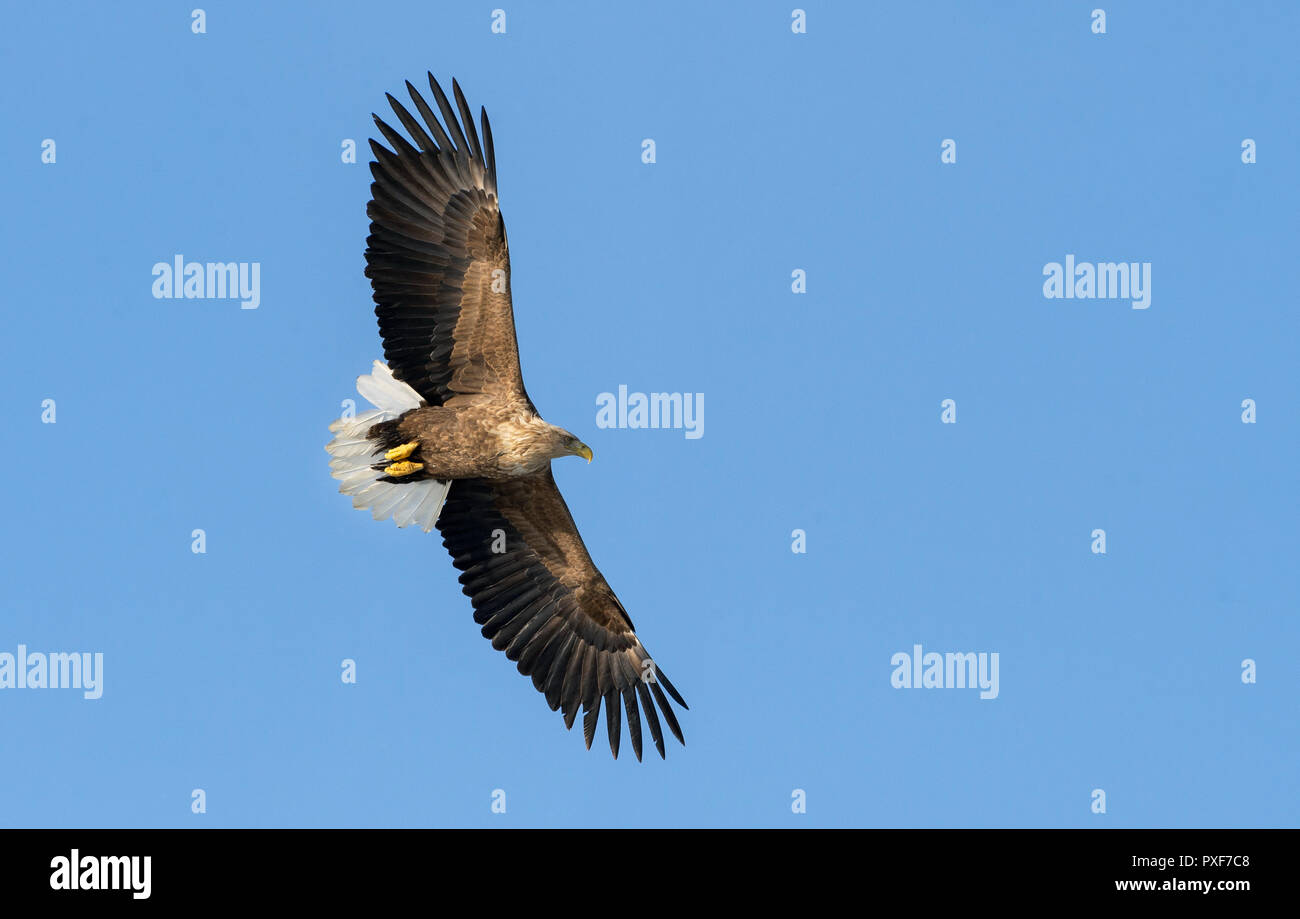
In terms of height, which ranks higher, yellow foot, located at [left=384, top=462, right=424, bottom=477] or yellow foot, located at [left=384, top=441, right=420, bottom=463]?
yellow foot, located at [left=384, top=441, right=420, bottom=463]

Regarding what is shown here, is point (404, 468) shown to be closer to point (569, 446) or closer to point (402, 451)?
point (402, 451)

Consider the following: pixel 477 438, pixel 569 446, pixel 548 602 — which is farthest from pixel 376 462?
pixel 548 602

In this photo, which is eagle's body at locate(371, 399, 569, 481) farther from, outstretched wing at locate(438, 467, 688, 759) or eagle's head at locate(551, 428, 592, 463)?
outstretched wing at locate(438, 467, 688, 759)

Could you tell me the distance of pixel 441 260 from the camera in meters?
14.2

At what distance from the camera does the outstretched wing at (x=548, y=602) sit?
15.1m

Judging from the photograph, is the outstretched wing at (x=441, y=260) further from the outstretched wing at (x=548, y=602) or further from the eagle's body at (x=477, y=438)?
the outstretched wing at (x=548, y=602)

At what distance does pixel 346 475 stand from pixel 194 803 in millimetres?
3308

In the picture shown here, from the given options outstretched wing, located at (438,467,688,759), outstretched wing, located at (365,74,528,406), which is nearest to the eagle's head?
outstretched wing, located at (365,74,528,406)

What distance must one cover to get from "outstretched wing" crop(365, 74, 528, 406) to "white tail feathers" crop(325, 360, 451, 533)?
0.45 feet

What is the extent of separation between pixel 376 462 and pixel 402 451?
0.97 ft

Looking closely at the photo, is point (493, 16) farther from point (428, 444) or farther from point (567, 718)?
point (567, 718)

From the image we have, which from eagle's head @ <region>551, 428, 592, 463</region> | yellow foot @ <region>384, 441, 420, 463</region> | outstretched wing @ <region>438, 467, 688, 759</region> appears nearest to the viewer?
eagle's head @ <region>551, 428, 592, 463</region>

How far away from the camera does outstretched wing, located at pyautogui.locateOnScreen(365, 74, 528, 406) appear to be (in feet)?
46.3

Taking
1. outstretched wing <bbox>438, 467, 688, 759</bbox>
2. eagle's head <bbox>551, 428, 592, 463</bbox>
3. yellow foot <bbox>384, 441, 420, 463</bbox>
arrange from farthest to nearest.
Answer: outstretched wing <bbox>438, 467, 688, 759</bbox>
yellow foot <bbox>384, 441, 420, 463</bbox>
eagle's head <bbox>551, 428, 592, 463</bbox>
